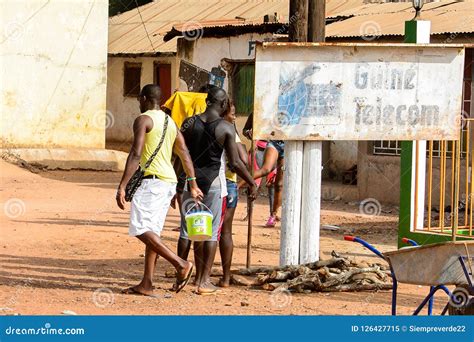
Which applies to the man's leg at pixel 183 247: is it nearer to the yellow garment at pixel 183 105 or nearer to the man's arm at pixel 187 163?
the man's arm at pixel 187 163

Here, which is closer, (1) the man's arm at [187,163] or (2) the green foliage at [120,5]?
(1) the man's arm at [187,163]

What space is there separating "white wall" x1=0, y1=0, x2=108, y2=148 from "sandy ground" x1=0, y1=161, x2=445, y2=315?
4748mm

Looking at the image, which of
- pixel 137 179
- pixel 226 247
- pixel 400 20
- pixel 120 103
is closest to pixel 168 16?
pixel 120 103

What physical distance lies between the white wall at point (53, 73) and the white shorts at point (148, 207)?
49.5 feet

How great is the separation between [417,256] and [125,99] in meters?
25.7

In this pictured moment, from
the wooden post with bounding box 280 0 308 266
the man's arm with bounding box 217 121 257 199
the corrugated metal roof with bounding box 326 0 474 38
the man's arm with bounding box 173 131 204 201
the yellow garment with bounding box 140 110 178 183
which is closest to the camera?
the yellow garment with bounding box 140 110 178 183

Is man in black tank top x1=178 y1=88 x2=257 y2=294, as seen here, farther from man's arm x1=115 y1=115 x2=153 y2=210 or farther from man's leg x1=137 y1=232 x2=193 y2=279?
man's arm x1=115 y1=115 x2=153 y2=210

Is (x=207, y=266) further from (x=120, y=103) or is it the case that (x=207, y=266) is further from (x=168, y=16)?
(x=168, y=16)

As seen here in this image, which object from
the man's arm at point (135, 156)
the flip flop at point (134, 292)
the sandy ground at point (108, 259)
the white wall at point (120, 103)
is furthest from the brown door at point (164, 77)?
the man's arm at point (135, 156)

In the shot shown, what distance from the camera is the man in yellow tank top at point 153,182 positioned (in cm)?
912

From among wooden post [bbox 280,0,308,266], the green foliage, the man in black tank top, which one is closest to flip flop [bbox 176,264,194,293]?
the man in black tank top

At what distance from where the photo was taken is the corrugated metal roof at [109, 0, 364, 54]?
2800cm

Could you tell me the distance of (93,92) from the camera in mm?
25375
